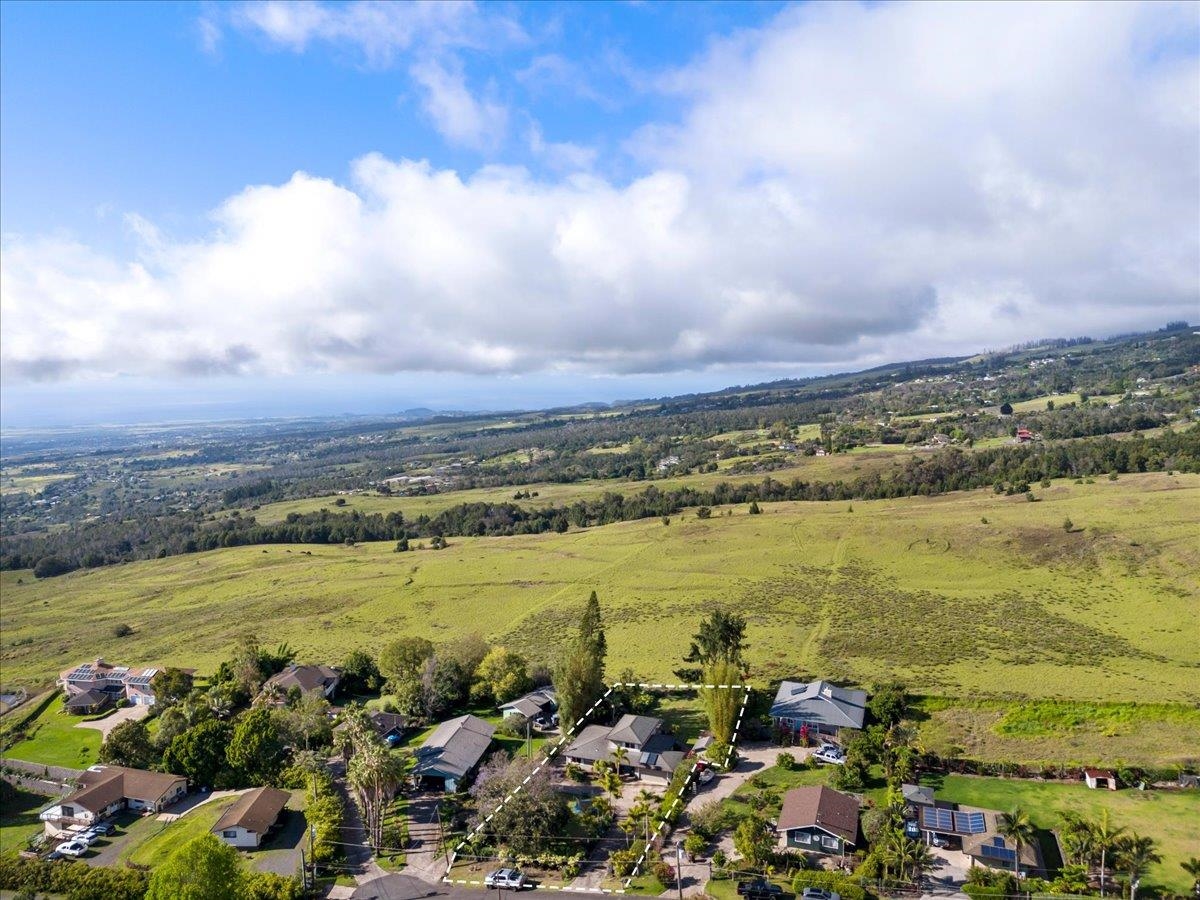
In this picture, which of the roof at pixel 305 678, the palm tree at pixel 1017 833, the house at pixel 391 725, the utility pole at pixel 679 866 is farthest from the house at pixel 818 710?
the roof at pixel 305 678

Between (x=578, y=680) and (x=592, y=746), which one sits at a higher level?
(x=578, y=680)

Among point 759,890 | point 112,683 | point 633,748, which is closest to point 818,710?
point 633,748

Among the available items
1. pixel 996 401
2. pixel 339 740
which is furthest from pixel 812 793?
pixel 996 401

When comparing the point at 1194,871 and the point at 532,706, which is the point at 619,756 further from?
the point at 1194,871

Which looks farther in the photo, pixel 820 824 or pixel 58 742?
pixel 58 742

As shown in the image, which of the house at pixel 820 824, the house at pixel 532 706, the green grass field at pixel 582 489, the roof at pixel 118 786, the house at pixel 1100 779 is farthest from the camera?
the green grass field at pixel 582 489

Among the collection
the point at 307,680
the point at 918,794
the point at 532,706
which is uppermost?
the point at 307,680

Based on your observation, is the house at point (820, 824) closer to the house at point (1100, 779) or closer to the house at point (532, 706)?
the house at point (1100, 779)

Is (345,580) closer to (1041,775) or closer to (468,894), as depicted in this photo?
(468,894)
